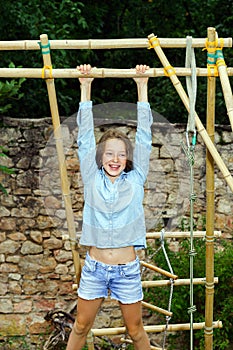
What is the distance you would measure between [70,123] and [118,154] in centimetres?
138

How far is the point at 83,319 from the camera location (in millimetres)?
3781

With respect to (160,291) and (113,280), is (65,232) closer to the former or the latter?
(160,291)

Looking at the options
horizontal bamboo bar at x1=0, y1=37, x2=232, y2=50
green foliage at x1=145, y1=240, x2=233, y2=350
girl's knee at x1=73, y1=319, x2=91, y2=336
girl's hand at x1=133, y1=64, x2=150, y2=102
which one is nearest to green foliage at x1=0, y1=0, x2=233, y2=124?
green foliage at x1=145, y1=240, x2=233, y2=350

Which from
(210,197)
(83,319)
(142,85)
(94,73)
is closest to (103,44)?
(94,73)

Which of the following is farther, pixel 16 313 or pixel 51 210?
pixel 16 313

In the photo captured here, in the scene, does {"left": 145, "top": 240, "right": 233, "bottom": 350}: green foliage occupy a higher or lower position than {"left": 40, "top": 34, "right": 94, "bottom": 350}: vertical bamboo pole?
lower

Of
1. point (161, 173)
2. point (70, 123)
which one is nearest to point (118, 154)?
point (161, 173)

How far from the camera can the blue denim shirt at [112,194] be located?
3.62 m

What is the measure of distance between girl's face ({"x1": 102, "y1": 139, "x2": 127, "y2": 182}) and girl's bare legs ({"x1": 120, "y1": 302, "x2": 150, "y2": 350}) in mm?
646

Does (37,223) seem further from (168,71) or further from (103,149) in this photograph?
(168,71)

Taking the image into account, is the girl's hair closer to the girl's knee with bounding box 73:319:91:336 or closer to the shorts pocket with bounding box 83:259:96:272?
the shorts pocket with bounding box 83:259:96:272

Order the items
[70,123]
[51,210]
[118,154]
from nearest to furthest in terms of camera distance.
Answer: [118,154]
[51,210]
[70,123]

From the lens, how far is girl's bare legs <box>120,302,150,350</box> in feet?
12.3

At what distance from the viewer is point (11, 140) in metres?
5.39
